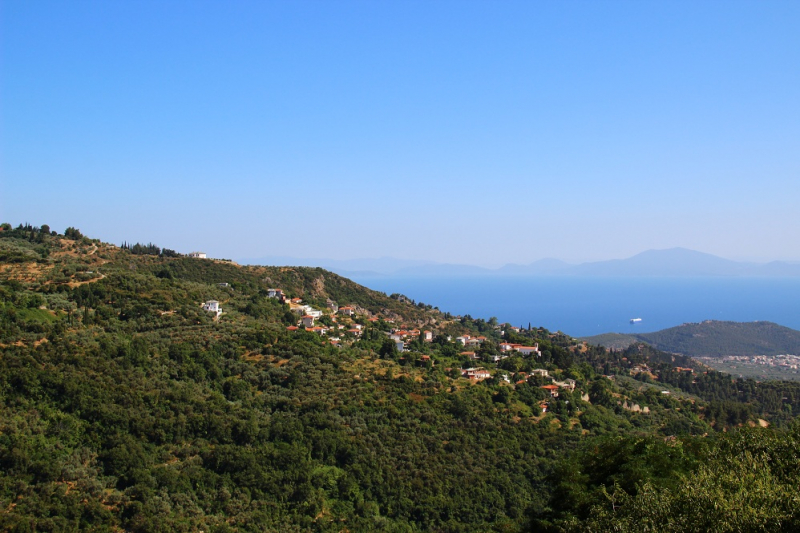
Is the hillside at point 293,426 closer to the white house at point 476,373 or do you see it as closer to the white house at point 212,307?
the white house at point 476,373

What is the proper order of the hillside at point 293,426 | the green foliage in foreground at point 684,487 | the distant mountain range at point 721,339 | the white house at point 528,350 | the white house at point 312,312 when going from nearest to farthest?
1. the green foliage in foreground at point 684,487
2. the hillside at point 293,426
3. the white house at point 312,312
4. the white house at point 528,350
5. the distant mountain range at point 721,339

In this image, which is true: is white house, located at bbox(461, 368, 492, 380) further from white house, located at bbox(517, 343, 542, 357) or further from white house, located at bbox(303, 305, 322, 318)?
white house, located at bbox(303, 305, 322, 318)

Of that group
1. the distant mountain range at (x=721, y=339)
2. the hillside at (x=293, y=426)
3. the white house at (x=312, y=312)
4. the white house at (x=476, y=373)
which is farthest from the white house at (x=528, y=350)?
the distant mountain range at (x=721, y=339)

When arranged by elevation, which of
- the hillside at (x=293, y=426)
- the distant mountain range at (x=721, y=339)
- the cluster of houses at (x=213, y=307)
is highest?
the cluster of houses at (x=213, y=307)

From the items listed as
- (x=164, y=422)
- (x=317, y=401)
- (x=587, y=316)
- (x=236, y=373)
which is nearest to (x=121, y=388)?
(x=164, y=422)

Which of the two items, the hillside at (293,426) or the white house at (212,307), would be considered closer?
the hillside at (293,426)
